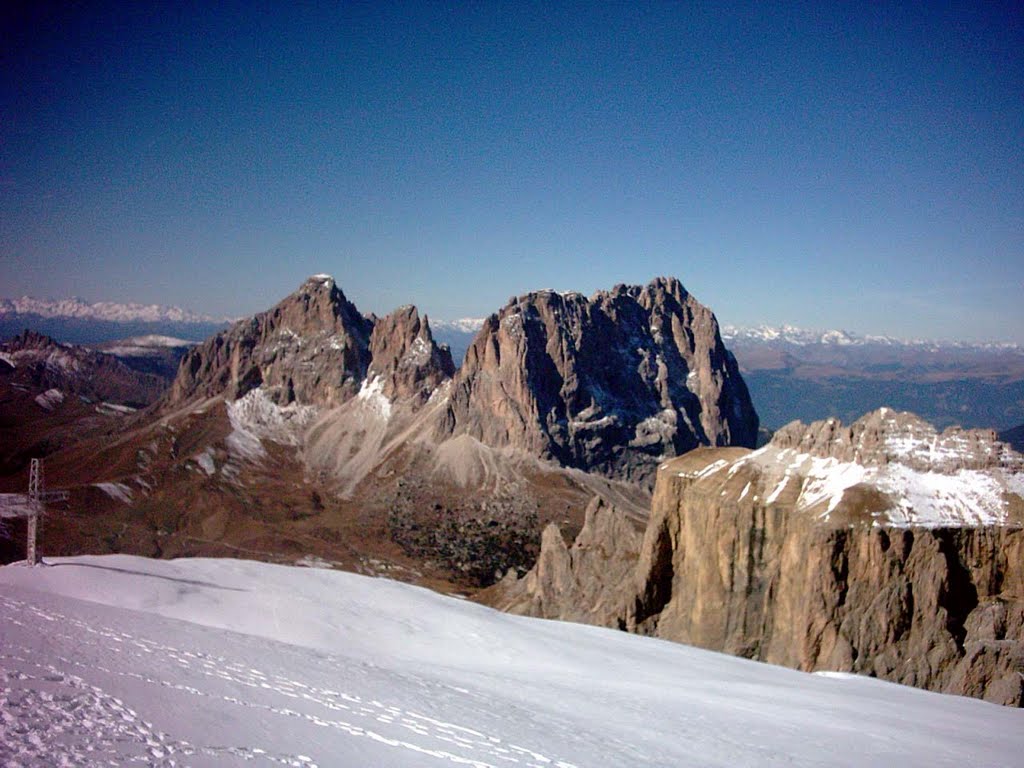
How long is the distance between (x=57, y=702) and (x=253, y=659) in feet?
26.7

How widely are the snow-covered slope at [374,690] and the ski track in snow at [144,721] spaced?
0.06 meters

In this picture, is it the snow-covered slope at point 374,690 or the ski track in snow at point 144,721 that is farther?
the snow-covered slope at point 374,690

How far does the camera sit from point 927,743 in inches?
874

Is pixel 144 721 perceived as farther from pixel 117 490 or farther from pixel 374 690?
pixel 117 490

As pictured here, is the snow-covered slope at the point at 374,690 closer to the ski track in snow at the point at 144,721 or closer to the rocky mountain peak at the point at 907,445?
the ski track in snow at the point at 144,721

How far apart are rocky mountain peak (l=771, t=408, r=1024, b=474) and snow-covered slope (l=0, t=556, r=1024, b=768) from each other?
17266 mm

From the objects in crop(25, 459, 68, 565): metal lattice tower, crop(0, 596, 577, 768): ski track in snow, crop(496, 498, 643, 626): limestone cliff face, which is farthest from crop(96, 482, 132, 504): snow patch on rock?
crop(0, 596, 577, 768): ski track in snow

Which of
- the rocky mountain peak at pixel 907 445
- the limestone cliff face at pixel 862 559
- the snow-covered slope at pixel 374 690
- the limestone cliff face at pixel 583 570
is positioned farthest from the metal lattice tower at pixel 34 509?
the rocky mountain peak at pixel 907 445

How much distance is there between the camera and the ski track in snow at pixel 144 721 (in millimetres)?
11523

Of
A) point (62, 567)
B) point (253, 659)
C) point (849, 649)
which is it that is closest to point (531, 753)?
point (253, 659)

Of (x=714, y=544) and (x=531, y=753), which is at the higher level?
(x=531, y=753)

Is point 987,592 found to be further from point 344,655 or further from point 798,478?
point 344,655

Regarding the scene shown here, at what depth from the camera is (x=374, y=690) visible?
1942 cm

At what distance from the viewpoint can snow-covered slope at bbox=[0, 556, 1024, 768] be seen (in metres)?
13.3
